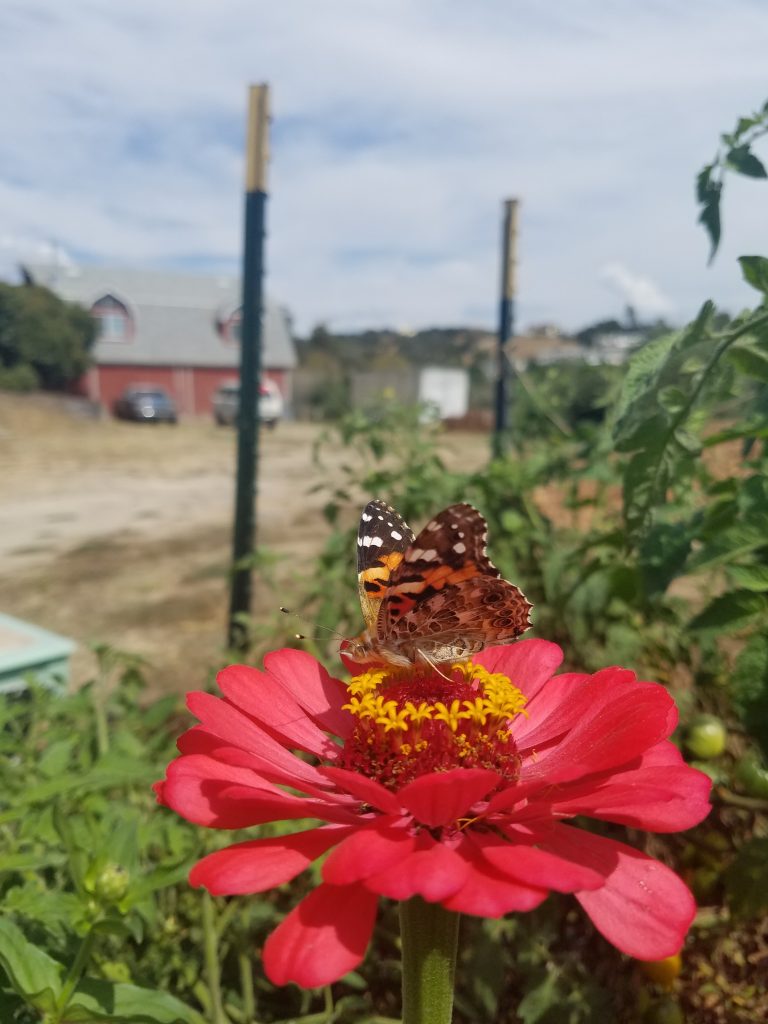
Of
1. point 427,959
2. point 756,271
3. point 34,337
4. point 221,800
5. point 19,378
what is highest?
point 34,337

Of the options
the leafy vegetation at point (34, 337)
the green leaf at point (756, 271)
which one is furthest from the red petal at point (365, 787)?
the leafy vegetation at point (34, 337)

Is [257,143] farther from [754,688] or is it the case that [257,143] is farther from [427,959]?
[427,959]

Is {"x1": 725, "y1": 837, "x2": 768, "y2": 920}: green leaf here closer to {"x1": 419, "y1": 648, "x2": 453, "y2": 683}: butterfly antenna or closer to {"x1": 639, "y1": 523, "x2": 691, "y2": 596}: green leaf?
{"x1": 639, "y1": 523, "x2": 691, "y2": 596}: green leaf

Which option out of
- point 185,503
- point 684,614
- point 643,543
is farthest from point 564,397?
point 185,503

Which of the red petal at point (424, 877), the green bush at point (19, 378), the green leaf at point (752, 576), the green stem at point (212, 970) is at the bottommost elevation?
the green stem at point (212, 970)

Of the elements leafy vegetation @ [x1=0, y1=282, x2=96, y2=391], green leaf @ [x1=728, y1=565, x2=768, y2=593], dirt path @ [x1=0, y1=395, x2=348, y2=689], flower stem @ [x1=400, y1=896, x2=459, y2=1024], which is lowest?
dirt path @ [x1=0, y1=395, x2=348, y2=689]

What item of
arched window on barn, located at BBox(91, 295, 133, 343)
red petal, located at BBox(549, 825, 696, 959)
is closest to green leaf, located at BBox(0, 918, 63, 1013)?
red petal, located at BBox(549, 825, 696, 959)

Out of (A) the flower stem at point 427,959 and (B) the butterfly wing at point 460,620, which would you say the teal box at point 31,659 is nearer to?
(B) the butterfly wing at point 460,620

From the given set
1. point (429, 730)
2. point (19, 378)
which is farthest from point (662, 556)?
point (19, 378)
